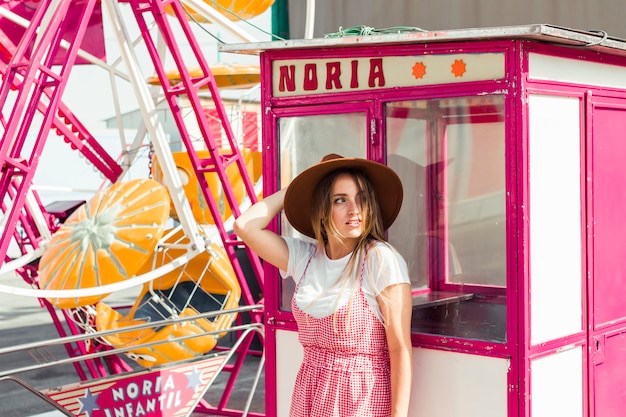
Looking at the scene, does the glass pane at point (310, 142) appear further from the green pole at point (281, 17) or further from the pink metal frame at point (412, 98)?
the green pole at point (281, 17)

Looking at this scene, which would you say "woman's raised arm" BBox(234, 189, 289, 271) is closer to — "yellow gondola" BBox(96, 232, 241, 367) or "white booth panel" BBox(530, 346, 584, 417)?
"white booth panel" BBox(530, 346, 584, 417)

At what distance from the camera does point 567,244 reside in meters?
4.06

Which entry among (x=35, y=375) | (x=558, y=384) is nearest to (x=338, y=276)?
(x=558, y=384)

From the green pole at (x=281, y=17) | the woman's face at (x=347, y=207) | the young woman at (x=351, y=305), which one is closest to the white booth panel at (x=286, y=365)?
the young woman at (x=351, y=305)

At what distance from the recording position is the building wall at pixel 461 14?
9.72 meters

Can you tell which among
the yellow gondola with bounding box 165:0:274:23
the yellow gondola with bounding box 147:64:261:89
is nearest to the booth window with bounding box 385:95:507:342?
the yellow gondola with bounding box 165:0:274:23

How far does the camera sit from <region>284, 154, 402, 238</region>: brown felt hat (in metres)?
3.79

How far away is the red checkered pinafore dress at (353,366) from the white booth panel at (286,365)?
0.90 m

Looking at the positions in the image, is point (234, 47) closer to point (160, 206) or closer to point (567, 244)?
point (567, 244)

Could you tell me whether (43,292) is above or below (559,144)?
below

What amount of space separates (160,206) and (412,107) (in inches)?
154

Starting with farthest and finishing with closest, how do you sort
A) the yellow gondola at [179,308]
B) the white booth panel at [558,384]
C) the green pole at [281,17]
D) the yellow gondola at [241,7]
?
the green pole at [281,17], the yellow gondola at [241,7], the yellow gondola at [179,308], the white booth panel at [558,384]

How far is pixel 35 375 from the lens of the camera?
35.3ft

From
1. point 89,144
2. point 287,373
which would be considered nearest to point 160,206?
point 89,144
